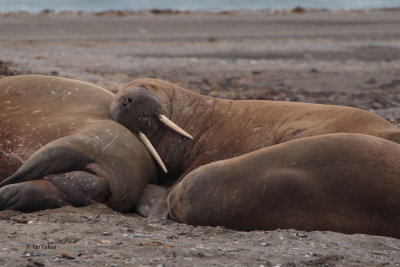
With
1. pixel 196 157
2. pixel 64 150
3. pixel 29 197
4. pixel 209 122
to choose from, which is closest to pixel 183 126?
pixel 209 122

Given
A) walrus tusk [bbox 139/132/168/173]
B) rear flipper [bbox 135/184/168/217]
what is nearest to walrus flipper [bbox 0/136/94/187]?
rear flipper [bbox 135/184/168/217]

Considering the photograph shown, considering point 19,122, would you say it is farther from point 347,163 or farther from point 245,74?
point 245,74

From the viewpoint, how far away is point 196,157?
619cm

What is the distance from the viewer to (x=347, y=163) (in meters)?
4.47

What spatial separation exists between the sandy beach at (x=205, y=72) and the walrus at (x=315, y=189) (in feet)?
0.44

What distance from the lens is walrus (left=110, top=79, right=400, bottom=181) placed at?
5.89 m

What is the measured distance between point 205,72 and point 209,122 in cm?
941

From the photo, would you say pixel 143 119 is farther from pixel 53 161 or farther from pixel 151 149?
pixel 53 161

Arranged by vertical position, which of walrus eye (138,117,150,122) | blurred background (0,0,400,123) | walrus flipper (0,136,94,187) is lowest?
blurred background (0,0,400,123)

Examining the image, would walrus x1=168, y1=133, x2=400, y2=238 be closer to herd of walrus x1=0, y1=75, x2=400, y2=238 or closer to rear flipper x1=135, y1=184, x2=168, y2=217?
herd of walrus x1=0, y1=75, x2=400, y2=238

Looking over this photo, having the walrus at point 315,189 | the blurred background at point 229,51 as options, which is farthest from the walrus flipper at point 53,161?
the blurred background at point 229,51

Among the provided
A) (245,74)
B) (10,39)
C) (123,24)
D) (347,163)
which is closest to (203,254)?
(347,163)

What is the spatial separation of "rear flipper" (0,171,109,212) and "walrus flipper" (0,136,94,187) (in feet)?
0.20

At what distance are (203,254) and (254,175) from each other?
3.07 feet
